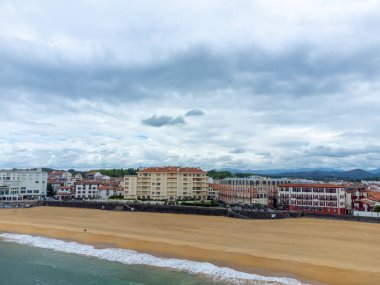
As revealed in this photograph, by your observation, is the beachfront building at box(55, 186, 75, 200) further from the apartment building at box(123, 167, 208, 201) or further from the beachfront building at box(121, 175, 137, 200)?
the apartment building at box(123, 167, 208, 201)

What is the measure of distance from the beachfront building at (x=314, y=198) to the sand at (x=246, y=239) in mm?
10945

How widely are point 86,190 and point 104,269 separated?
72.5 meters

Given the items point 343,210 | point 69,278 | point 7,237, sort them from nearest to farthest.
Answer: point 69,278
point 7,237
point 343,210

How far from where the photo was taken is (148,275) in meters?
24.2

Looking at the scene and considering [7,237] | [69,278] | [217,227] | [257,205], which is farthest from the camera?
[257,205]

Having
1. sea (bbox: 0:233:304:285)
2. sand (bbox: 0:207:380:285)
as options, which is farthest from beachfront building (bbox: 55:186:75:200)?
sea (bbox: 0:233:304:285)

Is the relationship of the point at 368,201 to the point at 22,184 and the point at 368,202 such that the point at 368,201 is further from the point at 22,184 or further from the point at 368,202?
the point at 22,184

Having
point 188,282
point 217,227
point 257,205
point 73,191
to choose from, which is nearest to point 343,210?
point 257,205

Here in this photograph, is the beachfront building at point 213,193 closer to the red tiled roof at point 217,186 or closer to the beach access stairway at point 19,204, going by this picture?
the red tiled roof at point 217,186

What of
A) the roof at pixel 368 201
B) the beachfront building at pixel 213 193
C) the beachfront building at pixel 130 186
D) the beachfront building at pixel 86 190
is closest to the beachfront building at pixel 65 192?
the beachfront building at pixel 86 190

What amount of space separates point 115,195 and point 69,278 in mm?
68582

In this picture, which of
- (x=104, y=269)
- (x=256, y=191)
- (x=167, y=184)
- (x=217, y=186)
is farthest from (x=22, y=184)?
(x=104, y=269)

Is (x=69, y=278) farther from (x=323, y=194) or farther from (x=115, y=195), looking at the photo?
(x=115, y=195)

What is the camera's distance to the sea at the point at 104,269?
903 inches
